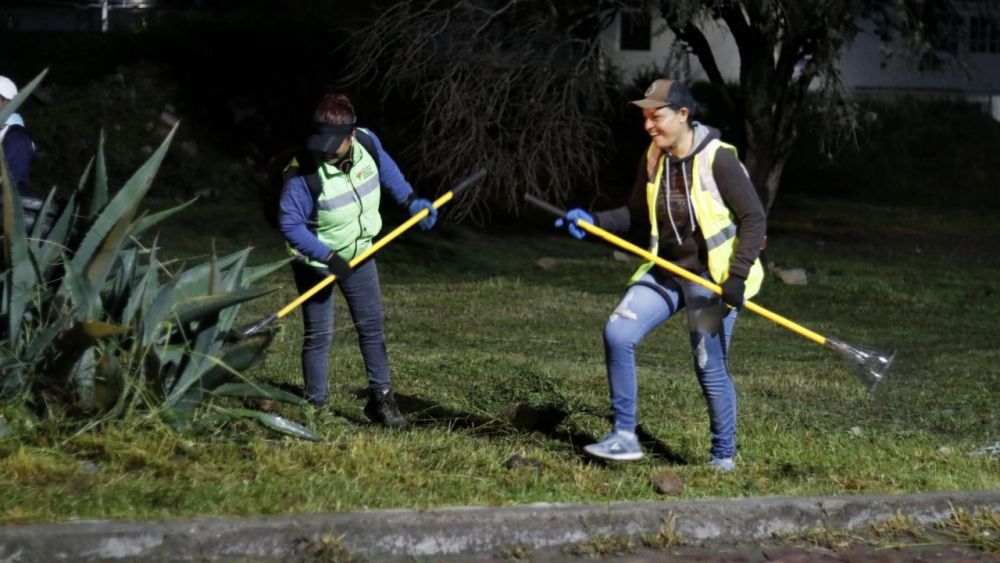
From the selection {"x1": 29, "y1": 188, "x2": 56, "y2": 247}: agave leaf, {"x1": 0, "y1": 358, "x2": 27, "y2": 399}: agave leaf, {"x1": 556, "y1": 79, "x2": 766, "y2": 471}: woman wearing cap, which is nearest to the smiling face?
{"x1": 556, "y1": 79, "x2": 766, "y2": 471}: woman wearing cap

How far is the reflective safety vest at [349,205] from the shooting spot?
24.1 ft

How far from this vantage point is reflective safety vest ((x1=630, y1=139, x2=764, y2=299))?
255 inches

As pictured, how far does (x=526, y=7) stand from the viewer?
17109 millimetres

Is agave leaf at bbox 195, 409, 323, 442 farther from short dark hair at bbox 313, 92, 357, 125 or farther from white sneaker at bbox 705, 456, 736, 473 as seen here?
white sneaker at bbox 705, 456, 736, 473

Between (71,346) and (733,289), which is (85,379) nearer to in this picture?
(71,346)

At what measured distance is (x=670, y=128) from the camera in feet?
21.2

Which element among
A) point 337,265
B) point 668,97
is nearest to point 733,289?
point 668,97

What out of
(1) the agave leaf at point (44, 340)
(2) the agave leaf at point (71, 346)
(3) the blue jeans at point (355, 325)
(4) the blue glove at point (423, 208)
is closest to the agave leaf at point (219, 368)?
(2) the agave leaf at point (71, 346)

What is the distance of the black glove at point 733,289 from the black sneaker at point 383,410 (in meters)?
→ 1.98

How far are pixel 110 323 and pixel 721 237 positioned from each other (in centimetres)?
253

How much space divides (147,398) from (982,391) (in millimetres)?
5915

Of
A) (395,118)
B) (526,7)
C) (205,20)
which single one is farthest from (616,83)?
(205,20)

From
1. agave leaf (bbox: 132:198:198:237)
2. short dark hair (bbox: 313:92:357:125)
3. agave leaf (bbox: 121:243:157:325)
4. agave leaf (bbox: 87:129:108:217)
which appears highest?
short dark hair (bbox: 313:92:357:125)

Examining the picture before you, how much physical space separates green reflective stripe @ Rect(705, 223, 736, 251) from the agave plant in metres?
1.85
